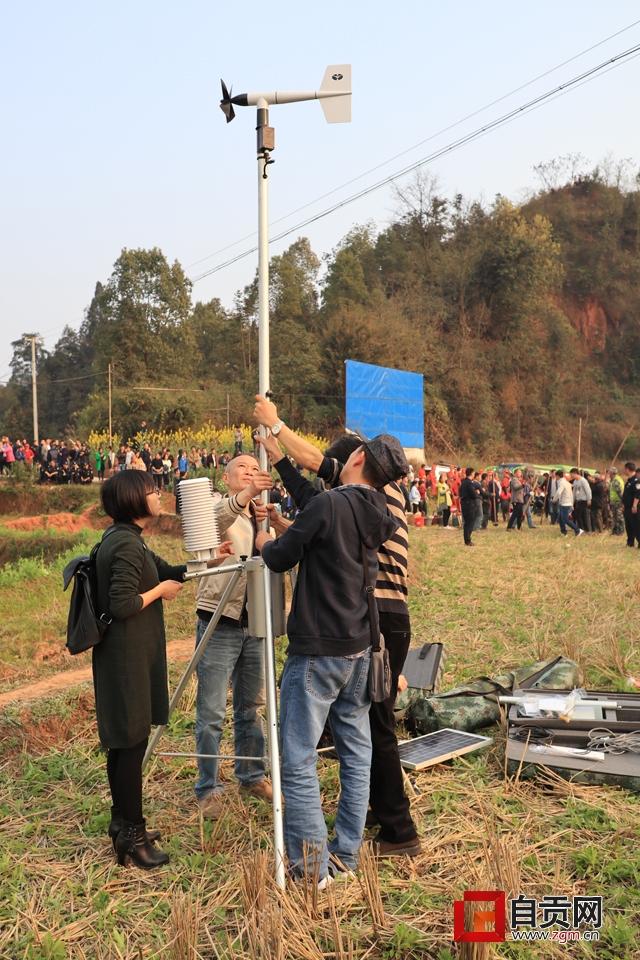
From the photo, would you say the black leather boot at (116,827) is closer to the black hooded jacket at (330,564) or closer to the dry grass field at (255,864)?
the dry grass field at (255,864)

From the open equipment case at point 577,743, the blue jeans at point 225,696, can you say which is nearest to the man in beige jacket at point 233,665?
the blue jeans at point 225,696

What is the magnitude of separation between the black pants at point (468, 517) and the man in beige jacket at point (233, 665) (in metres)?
11.7

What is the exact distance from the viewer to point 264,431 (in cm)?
364

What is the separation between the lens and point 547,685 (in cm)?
555

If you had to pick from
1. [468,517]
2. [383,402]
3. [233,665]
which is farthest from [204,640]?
[383,402]

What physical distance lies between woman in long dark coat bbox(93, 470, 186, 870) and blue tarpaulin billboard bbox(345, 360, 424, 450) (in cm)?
1604

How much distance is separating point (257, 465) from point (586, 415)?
54.5 metres

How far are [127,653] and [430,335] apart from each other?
47.2 m

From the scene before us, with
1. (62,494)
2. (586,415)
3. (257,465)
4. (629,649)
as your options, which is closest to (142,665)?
(257,465)

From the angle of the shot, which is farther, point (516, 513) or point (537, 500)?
point (537, 500)

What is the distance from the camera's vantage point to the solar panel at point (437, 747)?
443 centimetres

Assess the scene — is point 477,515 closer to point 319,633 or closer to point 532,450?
point 319,633

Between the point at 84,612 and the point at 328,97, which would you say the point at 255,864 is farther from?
the point at 328,97

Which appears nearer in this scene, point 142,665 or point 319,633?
point 319,633
